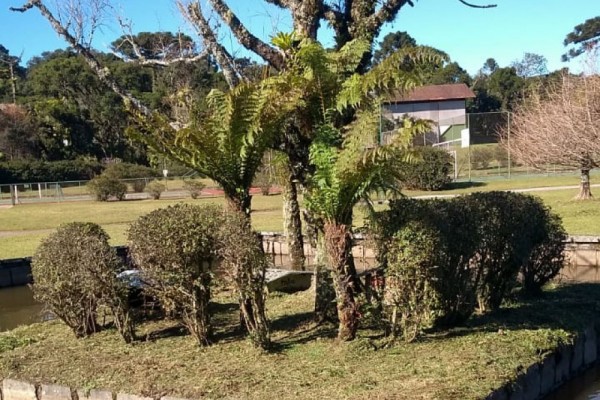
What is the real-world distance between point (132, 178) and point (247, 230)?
139ft

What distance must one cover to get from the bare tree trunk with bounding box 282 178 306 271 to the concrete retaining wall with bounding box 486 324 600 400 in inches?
204

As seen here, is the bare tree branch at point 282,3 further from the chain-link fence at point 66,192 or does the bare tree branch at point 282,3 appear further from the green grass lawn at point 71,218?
the chain-link fence at point 66,192

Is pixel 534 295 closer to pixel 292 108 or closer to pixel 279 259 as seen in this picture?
pixel 292 108

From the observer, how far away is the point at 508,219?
26.1 ft

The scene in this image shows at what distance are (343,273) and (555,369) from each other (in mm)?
2386

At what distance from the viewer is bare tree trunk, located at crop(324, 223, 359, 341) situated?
6875 mm

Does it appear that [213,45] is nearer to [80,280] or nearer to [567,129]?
[80,280]

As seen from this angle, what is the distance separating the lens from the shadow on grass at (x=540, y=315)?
7.46m

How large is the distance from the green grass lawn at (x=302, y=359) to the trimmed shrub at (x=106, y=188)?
3169 centimetres

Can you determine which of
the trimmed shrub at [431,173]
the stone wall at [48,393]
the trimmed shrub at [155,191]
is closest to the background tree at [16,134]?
the trimmed shrub at [155,191]

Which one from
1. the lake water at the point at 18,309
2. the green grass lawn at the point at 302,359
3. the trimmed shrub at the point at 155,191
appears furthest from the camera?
the trimmed shrub at the point at 155,191

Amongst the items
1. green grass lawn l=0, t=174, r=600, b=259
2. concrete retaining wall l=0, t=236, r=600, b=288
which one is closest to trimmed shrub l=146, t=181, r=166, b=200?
green grass lawn l=0, t=174, r=600, b=259

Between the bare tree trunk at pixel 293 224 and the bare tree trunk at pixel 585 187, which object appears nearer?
the bare tree trunk at pixel 293 224

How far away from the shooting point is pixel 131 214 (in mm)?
29422
